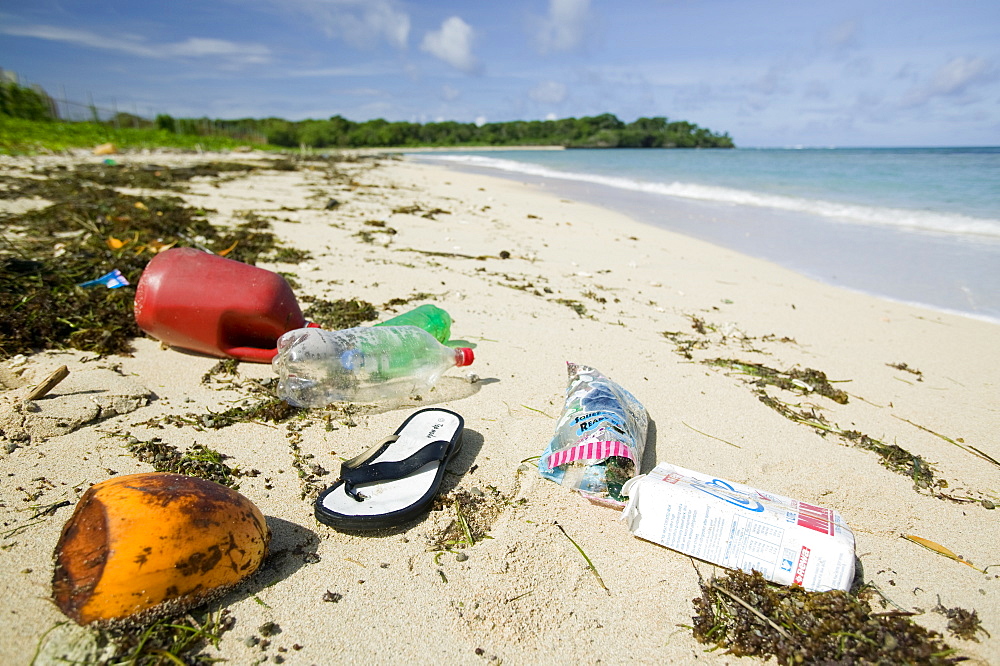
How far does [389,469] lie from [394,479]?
43 millimetres

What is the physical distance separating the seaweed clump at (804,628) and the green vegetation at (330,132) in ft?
71.3

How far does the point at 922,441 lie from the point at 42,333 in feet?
14.4

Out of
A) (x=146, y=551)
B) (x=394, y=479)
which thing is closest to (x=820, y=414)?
(x=394, y=479)

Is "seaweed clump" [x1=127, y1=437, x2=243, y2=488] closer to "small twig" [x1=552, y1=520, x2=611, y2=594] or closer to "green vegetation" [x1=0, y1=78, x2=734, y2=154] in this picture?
"small twig" [x1=552, y1=520, x2=611, y2=594]

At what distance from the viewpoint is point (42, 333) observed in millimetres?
2703

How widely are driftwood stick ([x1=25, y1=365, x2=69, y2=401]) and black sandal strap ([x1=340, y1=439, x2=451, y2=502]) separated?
4.37 ft

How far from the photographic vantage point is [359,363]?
2.46 meters

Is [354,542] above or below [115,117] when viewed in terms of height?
below

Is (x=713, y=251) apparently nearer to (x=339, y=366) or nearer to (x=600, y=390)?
(x=600, y=390)

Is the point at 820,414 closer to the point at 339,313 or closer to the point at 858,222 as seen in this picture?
the point at 339,313

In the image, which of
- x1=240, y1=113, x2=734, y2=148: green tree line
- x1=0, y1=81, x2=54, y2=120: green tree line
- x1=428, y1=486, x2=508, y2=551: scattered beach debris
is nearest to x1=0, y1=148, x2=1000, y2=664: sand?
x1=428, y1=486, x2=508, y2=551: scattered beach debris

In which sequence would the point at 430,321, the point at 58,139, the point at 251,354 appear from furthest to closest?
the point at 58,139 < the point at 430,321 < the point at 251,354

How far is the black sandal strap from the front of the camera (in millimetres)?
1708

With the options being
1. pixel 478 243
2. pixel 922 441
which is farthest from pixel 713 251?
pixel 922 441
